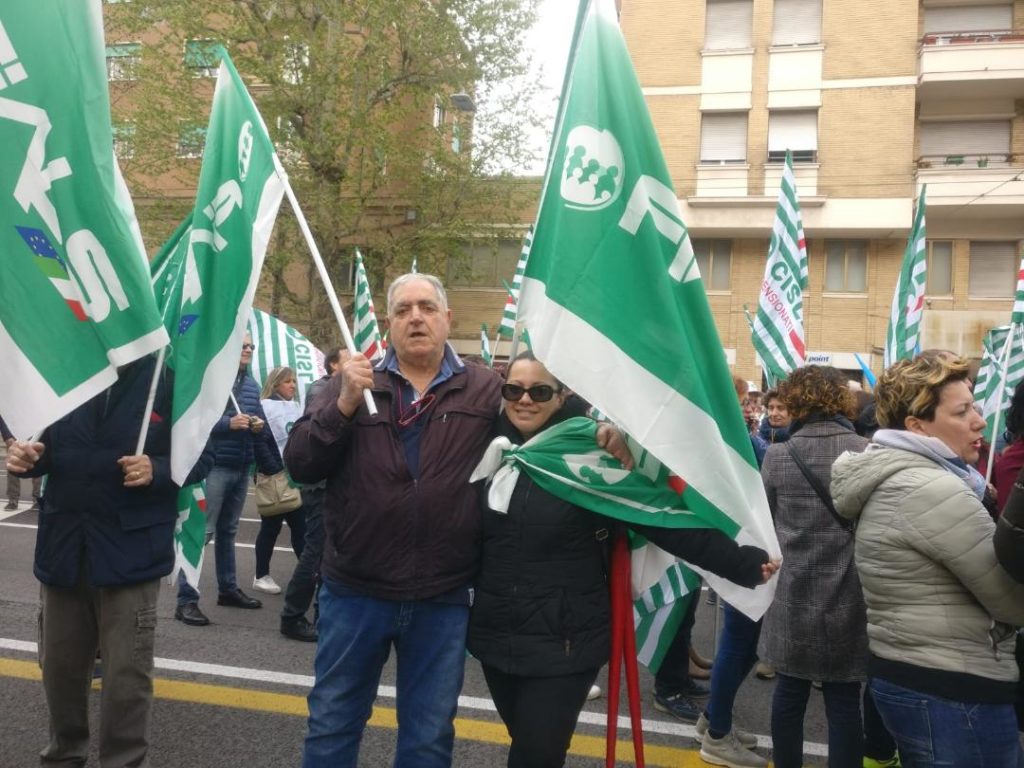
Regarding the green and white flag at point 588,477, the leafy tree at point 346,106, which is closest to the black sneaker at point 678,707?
Answer: the green and white flag at point 588,477

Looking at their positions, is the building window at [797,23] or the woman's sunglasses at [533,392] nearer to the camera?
the woman's sunglasses at [533,392]

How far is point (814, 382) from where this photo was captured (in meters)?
3.43

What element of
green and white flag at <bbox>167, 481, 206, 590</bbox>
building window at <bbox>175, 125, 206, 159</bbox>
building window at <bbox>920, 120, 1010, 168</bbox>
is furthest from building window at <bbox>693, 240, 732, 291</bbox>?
green and white flag at <bbox>167, 481, 206, 590</bbox>

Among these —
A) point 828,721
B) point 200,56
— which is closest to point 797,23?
point 200,56

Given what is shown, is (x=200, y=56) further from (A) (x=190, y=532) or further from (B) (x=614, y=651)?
(B) (x=614, y=651)

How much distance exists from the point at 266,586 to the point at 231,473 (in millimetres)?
1008

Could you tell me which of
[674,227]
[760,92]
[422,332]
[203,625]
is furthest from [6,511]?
[760,92]

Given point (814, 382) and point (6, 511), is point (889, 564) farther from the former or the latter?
point (6, 511)

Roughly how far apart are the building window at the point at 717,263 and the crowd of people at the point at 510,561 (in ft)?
61.9

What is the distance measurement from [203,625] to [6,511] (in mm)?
5211

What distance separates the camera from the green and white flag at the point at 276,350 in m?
7.96

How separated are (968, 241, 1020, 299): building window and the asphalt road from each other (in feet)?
61.7

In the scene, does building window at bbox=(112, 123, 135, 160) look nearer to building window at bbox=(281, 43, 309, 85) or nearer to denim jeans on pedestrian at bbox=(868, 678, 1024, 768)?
building window at bbox=(281, 43, 309, 85)

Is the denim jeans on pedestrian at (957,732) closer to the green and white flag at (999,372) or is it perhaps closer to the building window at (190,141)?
the green and white flag at (999,372)
